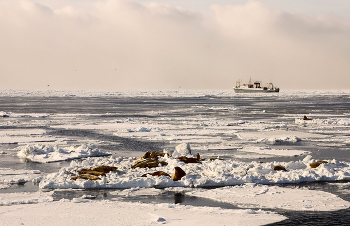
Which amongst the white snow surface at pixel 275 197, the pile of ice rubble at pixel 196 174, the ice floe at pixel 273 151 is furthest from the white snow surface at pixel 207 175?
the ice floe at pixel 273 151

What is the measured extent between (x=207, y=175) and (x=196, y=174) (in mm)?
343

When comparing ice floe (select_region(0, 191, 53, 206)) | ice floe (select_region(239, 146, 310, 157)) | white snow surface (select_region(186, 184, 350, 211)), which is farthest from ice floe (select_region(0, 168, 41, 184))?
ice floe (select_region(239, 146, 310, 157))

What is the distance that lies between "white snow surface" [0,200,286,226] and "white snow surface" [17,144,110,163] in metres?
6.92

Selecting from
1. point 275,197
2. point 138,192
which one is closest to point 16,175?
point 138,192

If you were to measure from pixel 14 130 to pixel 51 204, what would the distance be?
1928 cm

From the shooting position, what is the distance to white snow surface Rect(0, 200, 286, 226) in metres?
8.88

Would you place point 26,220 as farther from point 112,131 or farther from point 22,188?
point 112,131

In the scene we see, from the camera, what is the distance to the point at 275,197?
36.4 feet

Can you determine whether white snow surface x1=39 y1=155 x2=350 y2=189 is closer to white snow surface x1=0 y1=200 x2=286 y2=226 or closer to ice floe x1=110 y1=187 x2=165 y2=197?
ice floe x1=110 y1=187 x2=165 y2=197

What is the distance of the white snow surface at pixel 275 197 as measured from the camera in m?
10.2

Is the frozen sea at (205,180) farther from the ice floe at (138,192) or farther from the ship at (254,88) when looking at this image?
the ship at (254,88)

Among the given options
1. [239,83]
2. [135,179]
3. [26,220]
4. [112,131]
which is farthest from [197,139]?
[239,83]

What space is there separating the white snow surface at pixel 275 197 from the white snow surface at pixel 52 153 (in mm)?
7254

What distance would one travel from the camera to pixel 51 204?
10.3 m
